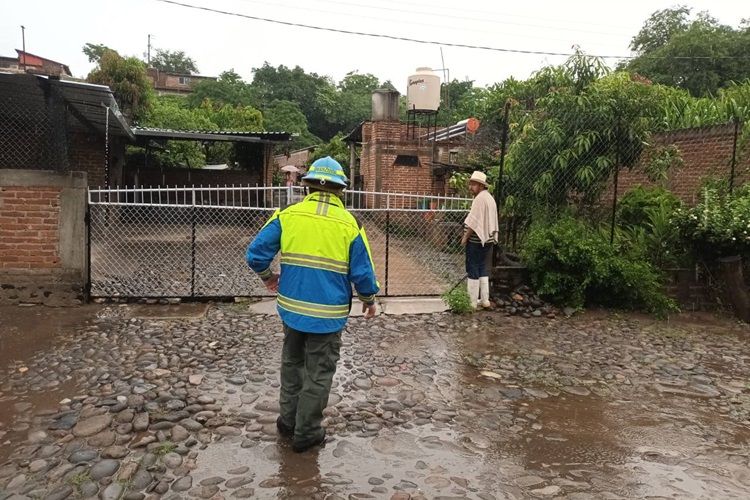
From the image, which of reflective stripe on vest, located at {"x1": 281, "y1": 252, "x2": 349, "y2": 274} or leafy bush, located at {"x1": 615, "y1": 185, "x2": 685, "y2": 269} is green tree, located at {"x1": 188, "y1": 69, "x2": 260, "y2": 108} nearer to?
leafy bush, located at {"x1": 615, "y1": 185, "x2": 685, "y2": 269}

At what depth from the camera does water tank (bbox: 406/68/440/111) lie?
16453 millimetres

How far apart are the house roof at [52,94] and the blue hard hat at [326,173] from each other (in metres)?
4.91

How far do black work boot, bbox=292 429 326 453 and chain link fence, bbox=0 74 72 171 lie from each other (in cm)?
507

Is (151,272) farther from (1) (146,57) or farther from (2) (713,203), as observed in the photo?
(1) (146,57)

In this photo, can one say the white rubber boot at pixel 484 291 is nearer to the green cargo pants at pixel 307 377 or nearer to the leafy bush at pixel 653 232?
the leafy bush at pixel 653 232

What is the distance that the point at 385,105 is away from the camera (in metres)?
17.4

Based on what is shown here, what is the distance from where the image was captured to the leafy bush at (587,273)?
6.91 meters

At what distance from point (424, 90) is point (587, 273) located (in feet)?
35.8

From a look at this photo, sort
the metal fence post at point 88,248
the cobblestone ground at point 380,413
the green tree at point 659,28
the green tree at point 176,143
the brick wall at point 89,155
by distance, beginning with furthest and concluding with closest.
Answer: the green tree at point 659,28 < the green tree at point 176,143 < the brick wall at point 89,155 < the metal fence post at point 88,248 < the cobblestone ground at point 380,413

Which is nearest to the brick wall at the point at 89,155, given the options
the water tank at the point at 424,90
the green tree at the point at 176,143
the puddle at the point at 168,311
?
the green tree at the point at 176,143

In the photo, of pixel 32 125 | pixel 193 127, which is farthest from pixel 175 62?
pixel 32 125

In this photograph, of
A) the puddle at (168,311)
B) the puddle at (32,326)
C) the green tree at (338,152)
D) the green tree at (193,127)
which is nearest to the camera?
the puddle at (32,326)

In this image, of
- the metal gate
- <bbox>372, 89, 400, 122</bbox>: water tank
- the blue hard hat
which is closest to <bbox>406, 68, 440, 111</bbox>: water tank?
<bbox>372, 89, 400, 122</bbox>: water tank

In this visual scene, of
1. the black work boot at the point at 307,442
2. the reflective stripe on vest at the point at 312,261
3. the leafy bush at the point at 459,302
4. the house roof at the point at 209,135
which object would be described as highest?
the house roof at the point at 209,135
